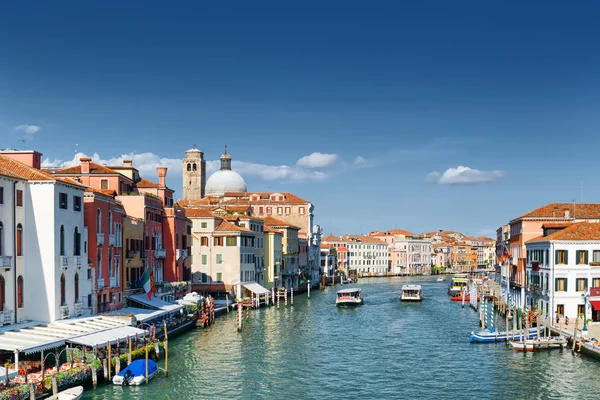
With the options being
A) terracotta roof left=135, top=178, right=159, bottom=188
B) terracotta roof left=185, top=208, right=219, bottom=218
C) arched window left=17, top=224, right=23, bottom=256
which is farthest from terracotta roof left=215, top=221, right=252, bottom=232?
arched window left=17, top=224, right=23, bottom=256

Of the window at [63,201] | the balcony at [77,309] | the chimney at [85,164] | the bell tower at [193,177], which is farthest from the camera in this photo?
the bell tower at [193,177]

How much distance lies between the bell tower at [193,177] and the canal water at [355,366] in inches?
2971

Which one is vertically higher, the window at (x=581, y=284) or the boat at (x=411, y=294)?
the window at (x=581, y=284)

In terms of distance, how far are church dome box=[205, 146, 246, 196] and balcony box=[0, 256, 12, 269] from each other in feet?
268

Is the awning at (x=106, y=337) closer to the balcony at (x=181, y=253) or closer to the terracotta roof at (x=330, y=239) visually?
the balcony at (x=181, y=253)

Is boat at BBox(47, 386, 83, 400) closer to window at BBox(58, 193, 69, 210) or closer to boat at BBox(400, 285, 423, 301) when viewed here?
window at BBox(58, 193, 69, 210)

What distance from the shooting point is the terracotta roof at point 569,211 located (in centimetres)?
5262

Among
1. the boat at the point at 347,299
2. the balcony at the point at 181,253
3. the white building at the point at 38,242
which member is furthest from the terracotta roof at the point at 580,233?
the white building at the point at 38,242

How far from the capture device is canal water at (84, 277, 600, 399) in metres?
27.4

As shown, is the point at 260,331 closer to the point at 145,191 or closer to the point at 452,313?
the point at 145,191

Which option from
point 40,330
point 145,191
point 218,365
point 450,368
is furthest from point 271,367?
point 145,191

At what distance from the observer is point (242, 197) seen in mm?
101312

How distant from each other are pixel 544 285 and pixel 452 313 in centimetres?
1631

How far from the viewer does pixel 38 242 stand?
30156 mm
